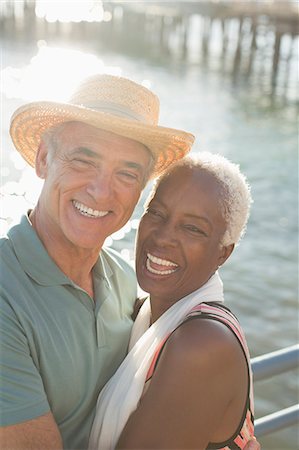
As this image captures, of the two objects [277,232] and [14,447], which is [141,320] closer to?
[14,447]

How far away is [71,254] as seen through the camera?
2270mm

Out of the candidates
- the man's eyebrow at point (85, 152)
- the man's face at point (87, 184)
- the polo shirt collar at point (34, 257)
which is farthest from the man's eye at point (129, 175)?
the polo shirt collar at point (34, 257)

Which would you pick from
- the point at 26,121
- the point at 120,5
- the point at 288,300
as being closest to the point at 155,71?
the point at 120,5

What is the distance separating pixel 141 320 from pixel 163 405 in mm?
614

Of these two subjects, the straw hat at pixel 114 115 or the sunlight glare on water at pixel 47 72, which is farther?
the sunlight glare on water at pixel 47 72

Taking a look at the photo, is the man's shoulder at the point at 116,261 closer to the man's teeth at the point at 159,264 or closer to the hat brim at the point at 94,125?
the man's teeth at the point at 159,264

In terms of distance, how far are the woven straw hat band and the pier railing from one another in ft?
3.12

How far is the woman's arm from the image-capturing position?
6.14ft

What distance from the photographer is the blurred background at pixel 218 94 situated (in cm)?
909

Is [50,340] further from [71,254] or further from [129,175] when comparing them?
[129,175]

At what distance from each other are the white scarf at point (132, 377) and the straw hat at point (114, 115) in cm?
50

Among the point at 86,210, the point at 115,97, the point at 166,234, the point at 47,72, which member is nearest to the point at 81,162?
the point at 86,210

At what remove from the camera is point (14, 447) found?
1855mm

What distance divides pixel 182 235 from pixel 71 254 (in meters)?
0.38
